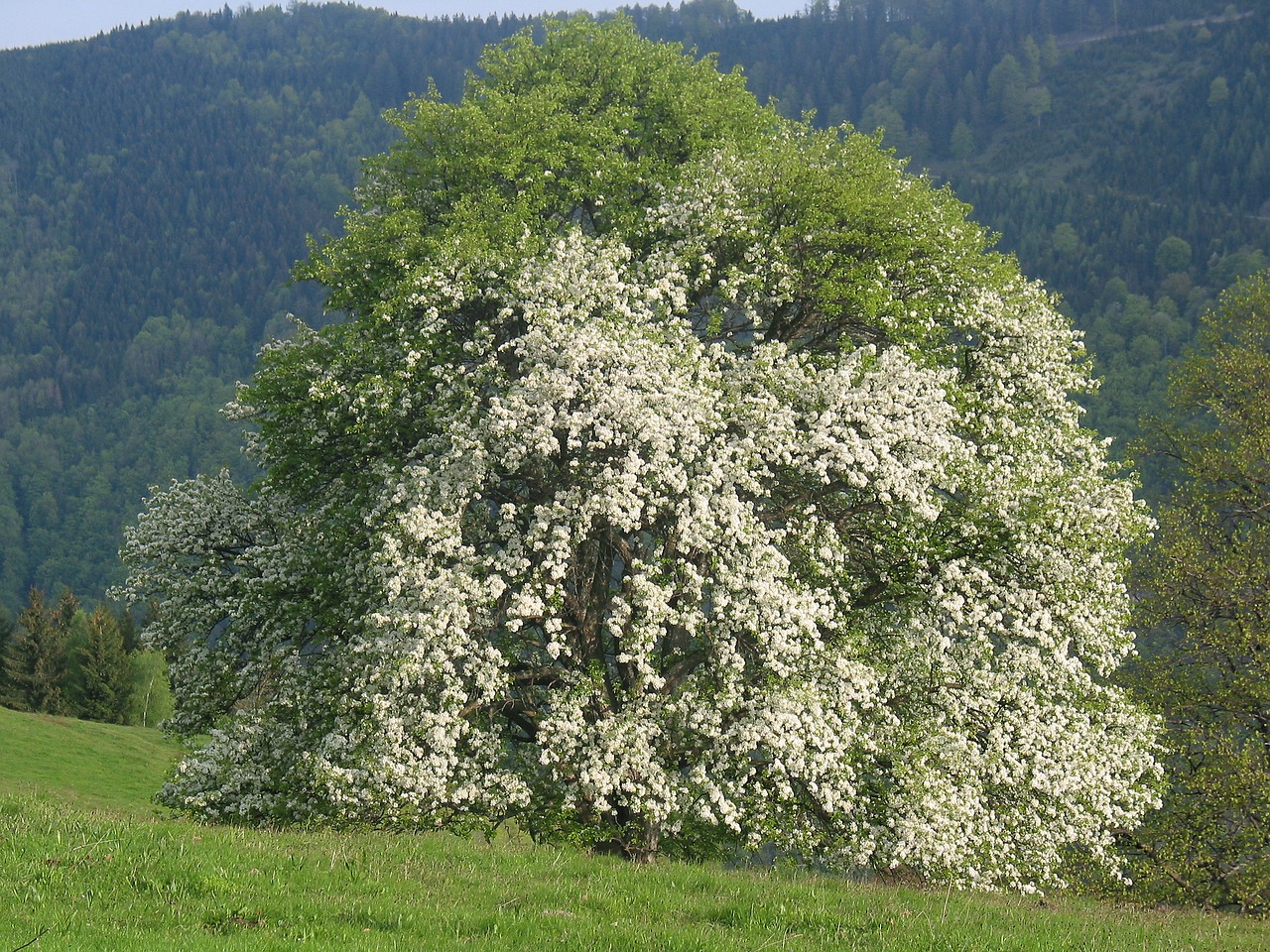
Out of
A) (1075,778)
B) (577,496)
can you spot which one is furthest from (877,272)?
(1075,778)

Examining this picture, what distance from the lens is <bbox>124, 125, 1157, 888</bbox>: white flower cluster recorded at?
22312 mm

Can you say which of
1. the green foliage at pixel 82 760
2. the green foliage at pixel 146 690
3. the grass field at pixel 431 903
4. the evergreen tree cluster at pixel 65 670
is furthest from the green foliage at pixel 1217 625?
the green foliage at pixel 146 690

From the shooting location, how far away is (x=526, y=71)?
107 ft

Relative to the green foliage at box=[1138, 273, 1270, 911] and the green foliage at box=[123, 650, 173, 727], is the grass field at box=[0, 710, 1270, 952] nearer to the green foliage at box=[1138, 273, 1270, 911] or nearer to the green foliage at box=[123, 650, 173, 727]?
the green foliage at box=[1138, 273, 1270, 911]

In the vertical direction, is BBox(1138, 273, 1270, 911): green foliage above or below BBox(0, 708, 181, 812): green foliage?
above

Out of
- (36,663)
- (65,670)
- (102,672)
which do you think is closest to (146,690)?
(65,670)

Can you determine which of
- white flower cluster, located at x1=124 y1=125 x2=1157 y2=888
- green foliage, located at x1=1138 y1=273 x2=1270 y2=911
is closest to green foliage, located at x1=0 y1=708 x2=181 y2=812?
white flower cluster, located at x1=124 y1=125 x2=1157 y2=888

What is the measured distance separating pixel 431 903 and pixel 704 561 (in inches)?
391

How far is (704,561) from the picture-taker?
76.6 ft

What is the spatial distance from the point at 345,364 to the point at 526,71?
1104 cm

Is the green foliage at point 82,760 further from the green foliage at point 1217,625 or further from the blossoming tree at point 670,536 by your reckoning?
the green foliage at point 1217,625

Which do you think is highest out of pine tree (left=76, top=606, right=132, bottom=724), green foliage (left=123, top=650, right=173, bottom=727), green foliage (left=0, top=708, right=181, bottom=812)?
green foliage (left=0, top=708, right=181, bottom=812)

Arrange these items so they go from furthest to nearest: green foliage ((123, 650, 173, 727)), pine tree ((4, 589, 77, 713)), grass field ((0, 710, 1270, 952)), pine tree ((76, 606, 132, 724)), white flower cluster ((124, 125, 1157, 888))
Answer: green foliage ((123, 650, 173, 727)), pine tree ((76, 606, 132, 724)), pine tree ((4, 589, 77, 713)), white flower cluster ((124, 125, 1157, 888)), grass field ((0, 710, 1270, 952))

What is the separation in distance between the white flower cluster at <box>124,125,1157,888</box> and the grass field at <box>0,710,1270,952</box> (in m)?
3.34
